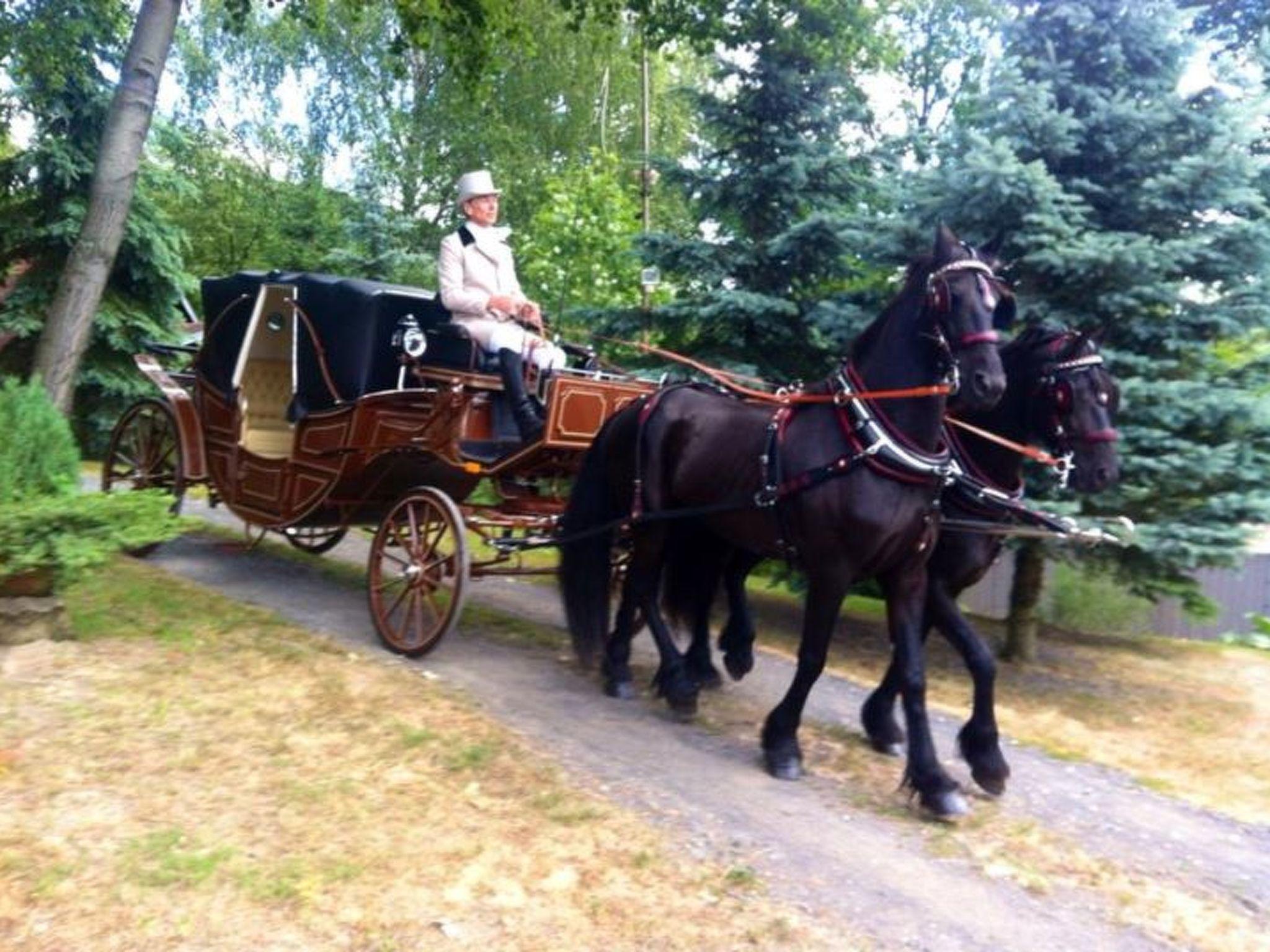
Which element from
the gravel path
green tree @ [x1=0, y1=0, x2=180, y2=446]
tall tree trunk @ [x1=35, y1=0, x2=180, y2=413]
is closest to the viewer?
the gravel path

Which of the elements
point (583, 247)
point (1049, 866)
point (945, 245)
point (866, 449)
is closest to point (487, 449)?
point (866, 449)

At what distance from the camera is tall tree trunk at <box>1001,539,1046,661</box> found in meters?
8.60

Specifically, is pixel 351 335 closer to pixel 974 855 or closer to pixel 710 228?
pixel 974 855

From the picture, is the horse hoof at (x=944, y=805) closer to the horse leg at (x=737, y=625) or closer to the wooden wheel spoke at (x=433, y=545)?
the horse leg at (x=737, y=625)

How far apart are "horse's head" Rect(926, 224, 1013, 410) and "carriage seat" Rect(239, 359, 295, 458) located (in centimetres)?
524

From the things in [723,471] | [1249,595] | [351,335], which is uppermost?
[351,335]

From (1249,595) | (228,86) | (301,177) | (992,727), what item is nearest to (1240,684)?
(992,727)

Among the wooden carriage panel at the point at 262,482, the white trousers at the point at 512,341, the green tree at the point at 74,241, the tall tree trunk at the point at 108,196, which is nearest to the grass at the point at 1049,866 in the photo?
the white trousers at the point at 512,341

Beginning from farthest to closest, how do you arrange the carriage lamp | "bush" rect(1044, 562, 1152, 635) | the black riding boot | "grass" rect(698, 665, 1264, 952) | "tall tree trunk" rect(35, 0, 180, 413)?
"bush" rect(1044, 562, 1152, 635) → "tall tree trunk" rect(35, 0, 180, 413) → the carriage lamp → the black riding boot → "grass" rect(698, 665, 1264, 952)

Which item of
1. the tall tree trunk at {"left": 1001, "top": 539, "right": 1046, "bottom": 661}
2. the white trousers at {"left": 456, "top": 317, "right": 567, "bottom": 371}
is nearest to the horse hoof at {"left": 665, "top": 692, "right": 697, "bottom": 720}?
the white trousers at {"left": 456, "top": 317, "right": 567, "bottom": 371}

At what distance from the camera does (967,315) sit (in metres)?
5.02

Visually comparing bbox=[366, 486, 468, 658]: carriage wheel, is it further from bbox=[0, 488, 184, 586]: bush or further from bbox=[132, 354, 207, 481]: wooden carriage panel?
bbox=[132, 354, 207, 481]: wooden carriage panel

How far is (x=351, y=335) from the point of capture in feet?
25.0

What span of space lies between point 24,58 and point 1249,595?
14537 mm
